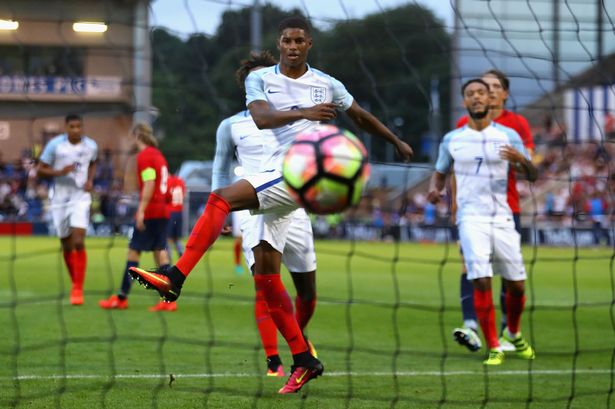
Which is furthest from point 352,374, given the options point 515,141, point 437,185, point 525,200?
point 525,200

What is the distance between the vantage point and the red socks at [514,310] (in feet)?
26.7

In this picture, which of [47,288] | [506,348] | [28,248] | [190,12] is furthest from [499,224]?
[28,248]

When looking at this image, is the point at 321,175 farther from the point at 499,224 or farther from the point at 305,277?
the point at 499,224

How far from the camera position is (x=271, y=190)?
549cm

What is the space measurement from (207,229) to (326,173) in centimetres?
99

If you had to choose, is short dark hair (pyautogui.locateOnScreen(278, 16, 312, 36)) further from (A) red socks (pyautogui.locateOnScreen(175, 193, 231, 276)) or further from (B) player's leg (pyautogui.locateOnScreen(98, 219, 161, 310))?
(B) player's leg (pyautogui.locateOnScreen(98, 219, 161, 310))

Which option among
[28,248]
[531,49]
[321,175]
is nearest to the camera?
[321,175]

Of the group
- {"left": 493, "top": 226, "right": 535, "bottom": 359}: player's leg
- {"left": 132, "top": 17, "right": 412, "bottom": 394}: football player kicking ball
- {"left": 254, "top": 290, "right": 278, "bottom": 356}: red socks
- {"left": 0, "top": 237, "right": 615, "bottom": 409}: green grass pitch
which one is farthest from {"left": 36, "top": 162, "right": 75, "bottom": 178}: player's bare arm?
{"left": 132, "top": 17, "right": 412, "bottom": 394}: football player kicking ball

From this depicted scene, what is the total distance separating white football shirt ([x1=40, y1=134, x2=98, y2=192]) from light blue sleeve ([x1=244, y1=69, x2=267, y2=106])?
5.88m

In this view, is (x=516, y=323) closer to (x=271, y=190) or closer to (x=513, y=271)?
(x=513, y=271)

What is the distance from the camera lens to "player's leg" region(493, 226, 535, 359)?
7958 millimetres

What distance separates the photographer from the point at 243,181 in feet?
18.2

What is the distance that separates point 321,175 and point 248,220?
1824 mm

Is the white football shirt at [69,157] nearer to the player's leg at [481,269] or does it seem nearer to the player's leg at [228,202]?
the player's leg at [481,269]
